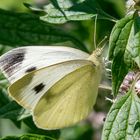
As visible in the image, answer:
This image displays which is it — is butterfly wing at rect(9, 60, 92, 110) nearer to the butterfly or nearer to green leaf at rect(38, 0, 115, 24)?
the butterfly

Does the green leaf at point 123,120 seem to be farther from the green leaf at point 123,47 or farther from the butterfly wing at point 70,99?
the butterfly wing at point 70,99

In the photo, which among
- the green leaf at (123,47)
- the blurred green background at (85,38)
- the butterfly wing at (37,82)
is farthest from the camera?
the blurred green background at (85,38)

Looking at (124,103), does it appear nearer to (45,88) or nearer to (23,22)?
(45,88)

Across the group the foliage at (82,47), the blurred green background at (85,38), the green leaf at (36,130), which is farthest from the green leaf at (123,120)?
the blurred green background at (85,38)

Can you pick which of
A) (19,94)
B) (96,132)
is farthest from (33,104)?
(96,132)

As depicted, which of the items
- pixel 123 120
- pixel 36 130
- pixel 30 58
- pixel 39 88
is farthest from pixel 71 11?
pixel 36 130

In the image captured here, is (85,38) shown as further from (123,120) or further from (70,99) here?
(123,120)
